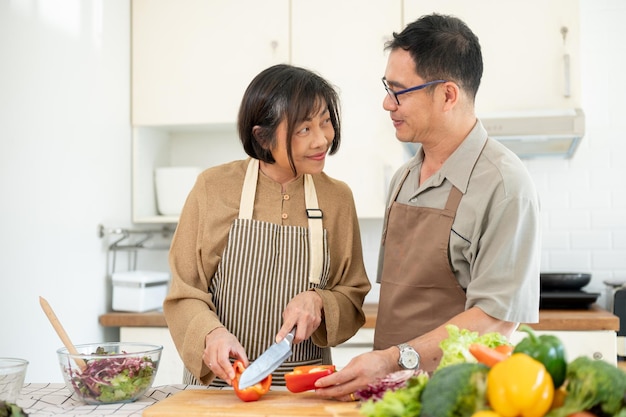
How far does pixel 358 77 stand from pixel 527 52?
747 millimetres

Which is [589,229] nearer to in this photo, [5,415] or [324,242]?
[324,242]

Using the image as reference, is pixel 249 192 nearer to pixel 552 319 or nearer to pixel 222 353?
pixel 222 353

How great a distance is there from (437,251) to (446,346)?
0.49m

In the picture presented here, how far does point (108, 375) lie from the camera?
146 centimetres

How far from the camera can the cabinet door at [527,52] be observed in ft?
10.2

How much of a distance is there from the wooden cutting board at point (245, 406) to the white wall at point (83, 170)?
114 centimetres

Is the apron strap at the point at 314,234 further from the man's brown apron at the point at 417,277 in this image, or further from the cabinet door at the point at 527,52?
the cabinet door at the point at 527,52

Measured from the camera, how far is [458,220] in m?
1.67

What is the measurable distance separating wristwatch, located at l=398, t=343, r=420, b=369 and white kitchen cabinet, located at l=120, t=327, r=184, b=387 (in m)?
1.78

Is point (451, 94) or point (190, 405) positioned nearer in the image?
point (190, 405)

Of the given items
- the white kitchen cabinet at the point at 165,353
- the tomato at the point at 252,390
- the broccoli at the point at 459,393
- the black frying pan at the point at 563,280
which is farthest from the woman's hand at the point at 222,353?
the black frying pan at the point at 563,280

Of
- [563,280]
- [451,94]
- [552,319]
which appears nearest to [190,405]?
[451,94]

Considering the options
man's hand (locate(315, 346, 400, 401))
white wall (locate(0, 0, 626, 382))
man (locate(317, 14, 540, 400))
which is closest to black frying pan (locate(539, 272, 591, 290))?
white wall (locate(0, 0, 626, 382))

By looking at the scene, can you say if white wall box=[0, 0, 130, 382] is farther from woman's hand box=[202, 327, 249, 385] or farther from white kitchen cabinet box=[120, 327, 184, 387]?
woman's hand box=[202, 327, 249, 385]
